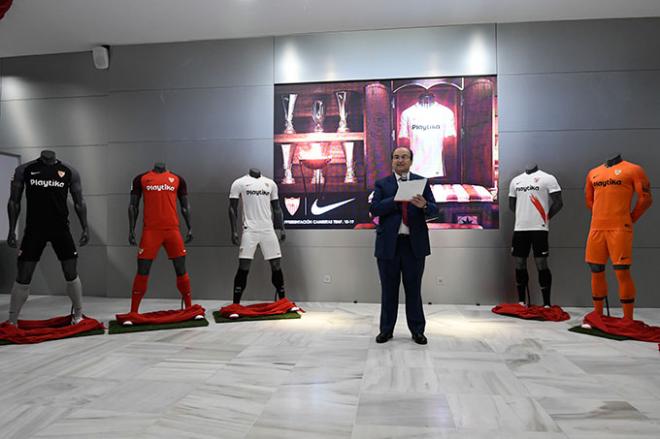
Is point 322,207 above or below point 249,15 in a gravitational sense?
below

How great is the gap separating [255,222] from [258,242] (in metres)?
0.24

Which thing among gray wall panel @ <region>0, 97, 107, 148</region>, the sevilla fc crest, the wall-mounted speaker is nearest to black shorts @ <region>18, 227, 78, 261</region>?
the sevilla fc crest

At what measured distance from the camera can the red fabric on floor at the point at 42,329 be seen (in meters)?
3.75

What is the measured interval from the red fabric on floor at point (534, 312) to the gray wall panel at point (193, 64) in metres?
4.23

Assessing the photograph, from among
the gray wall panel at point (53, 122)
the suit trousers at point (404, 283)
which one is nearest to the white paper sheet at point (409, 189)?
the suit trousers at point (404, 283)

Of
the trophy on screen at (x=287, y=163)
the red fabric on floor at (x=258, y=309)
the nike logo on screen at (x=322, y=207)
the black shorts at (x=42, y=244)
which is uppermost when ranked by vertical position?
the trophy on screen at (x=287, y=163)

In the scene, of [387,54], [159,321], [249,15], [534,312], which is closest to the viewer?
[159,321]

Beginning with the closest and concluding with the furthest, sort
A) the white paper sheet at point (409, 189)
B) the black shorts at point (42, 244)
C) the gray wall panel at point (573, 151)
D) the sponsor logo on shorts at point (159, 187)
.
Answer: the white paper sheet at point (409, 189) < the black shorts at point (42, 244) < the sponsor logo on shorts at point (159, 187) < the gray wall panel at point (573, 151)

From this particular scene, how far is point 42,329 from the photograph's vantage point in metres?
3.99

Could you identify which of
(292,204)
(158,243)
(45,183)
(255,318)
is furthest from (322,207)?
(45,183)

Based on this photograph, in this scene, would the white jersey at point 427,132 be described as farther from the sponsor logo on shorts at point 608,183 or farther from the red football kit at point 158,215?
the red football kit at point 158,215

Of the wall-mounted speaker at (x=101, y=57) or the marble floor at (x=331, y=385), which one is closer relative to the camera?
the marble floor at (x=331, y=385)

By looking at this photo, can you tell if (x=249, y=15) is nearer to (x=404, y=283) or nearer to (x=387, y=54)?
(x=387, y=54)

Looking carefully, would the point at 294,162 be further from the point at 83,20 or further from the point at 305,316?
the point at 83,20
